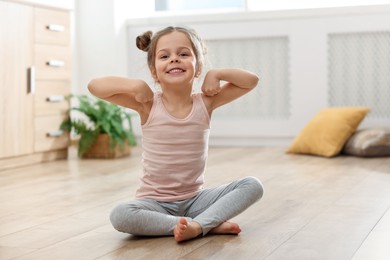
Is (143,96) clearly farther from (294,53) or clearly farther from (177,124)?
(294,53)

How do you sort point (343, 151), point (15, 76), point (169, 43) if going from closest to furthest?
point (169, 43), point (15, 76), point (343, 151)

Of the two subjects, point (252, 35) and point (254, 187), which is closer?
point (254, 187)

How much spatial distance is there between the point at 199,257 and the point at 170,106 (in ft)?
1.71

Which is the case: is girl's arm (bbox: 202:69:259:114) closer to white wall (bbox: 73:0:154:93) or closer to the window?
the window

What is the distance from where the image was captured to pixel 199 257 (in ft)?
5.07

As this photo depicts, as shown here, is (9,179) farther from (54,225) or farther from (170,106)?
(170,106)

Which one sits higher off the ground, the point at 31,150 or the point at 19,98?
the point at 19,98

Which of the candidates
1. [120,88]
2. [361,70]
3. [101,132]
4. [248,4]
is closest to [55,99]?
[101,132]

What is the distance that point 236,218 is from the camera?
2.02m

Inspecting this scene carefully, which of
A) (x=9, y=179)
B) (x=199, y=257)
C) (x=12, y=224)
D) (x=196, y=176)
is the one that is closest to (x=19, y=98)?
(x=9, y=179)

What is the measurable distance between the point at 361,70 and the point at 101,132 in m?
1.52

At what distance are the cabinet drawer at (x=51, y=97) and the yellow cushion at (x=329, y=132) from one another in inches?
48.8

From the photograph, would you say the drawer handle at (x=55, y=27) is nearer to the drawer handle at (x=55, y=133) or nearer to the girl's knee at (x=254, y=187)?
the drawer handle at (x=55, y=133)

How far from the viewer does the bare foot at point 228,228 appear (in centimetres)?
177
